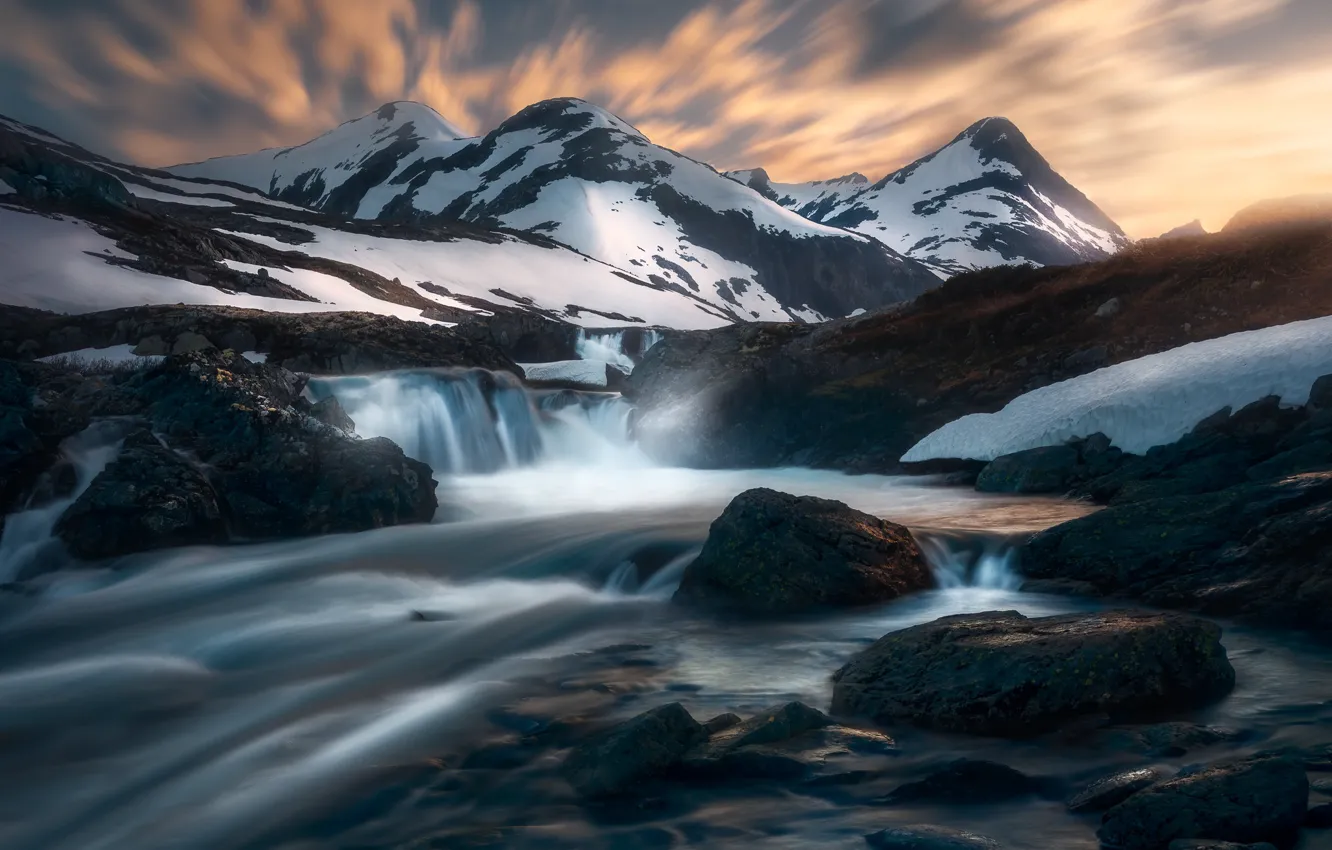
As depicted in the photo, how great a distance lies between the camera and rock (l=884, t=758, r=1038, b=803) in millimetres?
5199

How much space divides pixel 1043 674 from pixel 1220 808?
2092 mm

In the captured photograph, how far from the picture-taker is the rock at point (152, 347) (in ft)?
84.0

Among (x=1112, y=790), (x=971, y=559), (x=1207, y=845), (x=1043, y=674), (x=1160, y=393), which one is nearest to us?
(x=1207, y=845)

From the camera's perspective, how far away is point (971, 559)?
Result: 472 inches

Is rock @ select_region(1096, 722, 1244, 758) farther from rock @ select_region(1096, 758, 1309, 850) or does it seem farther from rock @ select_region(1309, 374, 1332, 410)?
rock @ select_region(1309, 374, 1332, 410)

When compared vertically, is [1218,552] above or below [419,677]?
above

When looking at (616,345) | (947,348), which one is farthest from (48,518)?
(616,345)

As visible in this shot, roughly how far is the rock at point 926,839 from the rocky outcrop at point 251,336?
2566 cm

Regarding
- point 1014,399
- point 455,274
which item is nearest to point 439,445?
point 1014,399

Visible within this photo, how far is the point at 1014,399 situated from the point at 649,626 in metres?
14.4

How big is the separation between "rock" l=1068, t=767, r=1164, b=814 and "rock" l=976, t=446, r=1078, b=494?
12708mm

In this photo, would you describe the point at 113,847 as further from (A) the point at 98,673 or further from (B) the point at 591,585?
(B) the point at 591,585

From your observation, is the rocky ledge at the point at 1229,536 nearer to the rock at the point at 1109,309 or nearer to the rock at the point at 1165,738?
the rock at the point at 1165,738

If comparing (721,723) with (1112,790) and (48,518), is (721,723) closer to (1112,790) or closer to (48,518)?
(1112,790)
